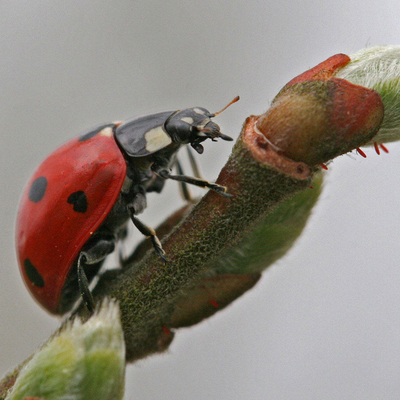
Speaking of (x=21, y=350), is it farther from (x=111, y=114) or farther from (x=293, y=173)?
(x=293, y=173)

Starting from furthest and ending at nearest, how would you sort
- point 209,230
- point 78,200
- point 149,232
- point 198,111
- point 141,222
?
point 198,111
point 78,200
point 141,222
point 149,232
point 209,230

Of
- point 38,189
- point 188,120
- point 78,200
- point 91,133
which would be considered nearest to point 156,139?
point 188,120

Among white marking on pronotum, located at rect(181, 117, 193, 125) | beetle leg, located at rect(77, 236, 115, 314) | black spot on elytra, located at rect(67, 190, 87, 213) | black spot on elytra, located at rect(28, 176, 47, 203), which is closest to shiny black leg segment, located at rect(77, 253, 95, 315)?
beetle leg, located at rect(77, 236, 115, 314)

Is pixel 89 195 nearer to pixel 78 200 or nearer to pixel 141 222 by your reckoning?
pixel 78 200

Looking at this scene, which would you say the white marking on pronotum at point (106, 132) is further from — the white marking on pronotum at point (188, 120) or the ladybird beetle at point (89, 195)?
the white marking on pronotum at point (188, 120)

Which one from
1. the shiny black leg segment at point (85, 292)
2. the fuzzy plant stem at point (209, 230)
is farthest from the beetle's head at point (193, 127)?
the shiny black leg segment at point (85, 292)

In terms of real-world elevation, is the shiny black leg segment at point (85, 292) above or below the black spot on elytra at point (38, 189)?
below

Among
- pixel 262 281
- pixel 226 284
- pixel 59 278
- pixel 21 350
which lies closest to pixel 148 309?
pixel 226 284
